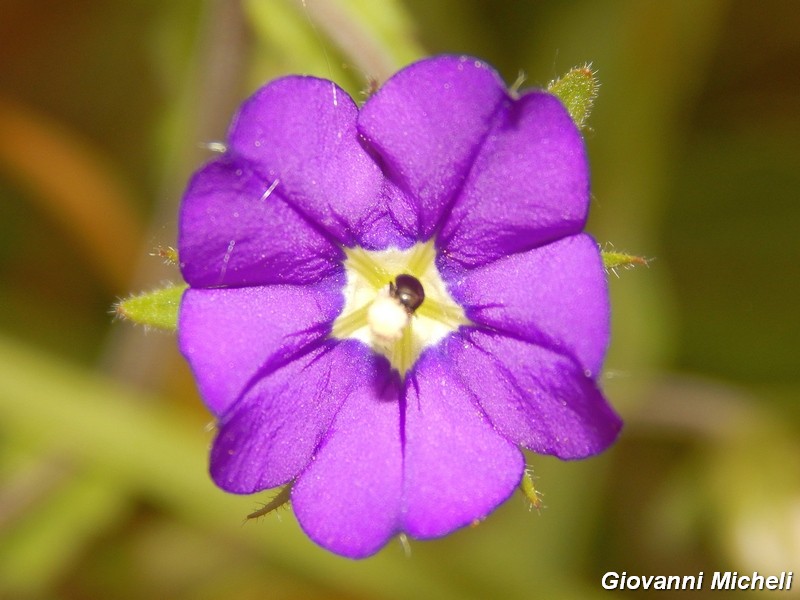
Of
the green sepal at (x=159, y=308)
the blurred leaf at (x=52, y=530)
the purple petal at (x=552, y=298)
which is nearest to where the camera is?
the purple petal at (x=552, y=298)

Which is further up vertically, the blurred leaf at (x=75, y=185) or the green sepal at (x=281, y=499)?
the blurred leaf at (x=75, y=185)

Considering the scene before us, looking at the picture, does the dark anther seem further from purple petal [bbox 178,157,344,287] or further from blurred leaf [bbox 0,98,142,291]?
blurred leaf [bbox 0,98,142,291]

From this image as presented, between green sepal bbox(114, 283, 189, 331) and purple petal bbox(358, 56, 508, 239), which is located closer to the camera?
purple petal bbox(358, 56, 508, 239)

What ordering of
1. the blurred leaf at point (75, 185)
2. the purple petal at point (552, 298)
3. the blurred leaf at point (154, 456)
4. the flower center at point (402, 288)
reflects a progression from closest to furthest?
the purple petal at point (552, 298)
the flower center at point (402, 288)
the blurred leaf at point (154, 456)
the blurred leaf at point (75, 185)

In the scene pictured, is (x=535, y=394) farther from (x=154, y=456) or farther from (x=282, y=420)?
(x=154, y=456)

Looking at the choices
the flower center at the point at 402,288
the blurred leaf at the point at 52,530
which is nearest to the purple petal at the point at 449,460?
the flower center at the point at 402,288

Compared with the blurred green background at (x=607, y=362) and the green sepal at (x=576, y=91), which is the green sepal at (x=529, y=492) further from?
the blurred green background at (x=607, y=362)

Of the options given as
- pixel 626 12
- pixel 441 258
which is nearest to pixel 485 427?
pixel 441 258

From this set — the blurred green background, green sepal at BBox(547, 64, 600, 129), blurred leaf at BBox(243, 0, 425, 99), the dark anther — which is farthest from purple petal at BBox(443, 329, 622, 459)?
the blurred green background
